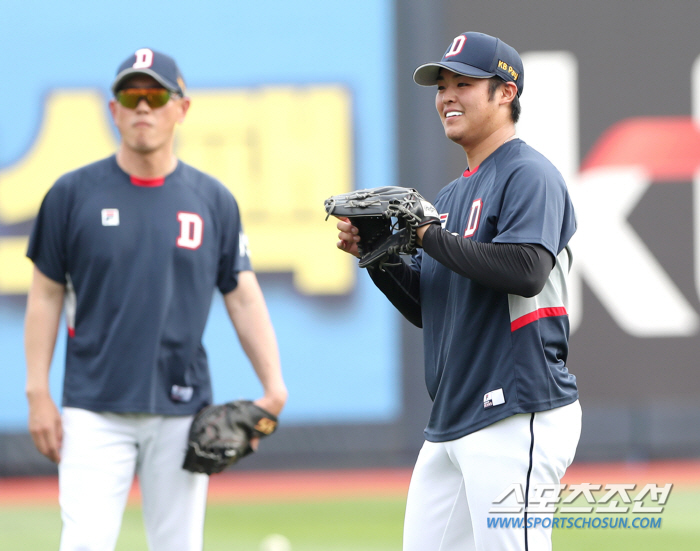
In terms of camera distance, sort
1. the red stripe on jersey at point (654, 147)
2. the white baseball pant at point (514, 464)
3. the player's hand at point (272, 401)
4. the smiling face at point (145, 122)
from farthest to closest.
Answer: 1. the red stripe on jersey at point (654, 147)
2. the player's hand at point (272, 401)
3. the smiling face at point (145, 122)
4. the white baseball pant at point (514, 464)

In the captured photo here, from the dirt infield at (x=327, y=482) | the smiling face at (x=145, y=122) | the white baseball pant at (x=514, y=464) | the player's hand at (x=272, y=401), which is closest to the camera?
the white baseball pant at (x=514, y=464)

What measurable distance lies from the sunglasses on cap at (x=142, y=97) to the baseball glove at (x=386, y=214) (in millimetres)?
922

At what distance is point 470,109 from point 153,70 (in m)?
1.23

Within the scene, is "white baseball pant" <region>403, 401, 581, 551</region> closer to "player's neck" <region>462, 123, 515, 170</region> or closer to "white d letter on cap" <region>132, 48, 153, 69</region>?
"player's neck" <region>462, 123, 515, 170</region>

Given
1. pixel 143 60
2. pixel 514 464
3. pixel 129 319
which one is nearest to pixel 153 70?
pixel 143 60

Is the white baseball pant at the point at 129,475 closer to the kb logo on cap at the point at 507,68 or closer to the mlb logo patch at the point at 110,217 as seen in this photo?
the mlb logo patch at the point at 110,217

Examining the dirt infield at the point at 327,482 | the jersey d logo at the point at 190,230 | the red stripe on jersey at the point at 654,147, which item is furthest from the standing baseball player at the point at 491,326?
the red stripe on jersey at the point at 654,147

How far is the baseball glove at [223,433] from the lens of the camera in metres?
3.22

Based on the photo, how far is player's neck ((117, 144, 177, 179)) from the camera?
3.39 m

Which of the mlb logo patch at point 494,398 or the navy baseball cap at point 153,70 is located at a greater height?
the navy baseball cap at point 153,70

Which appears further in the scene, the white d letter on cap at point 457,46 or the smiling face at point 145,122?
the smiling face at point 145,122

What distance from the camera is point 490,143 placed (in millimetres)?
3021

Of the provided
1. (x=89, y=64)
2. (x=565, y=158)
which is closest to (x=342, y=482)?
(x=565, y=158)

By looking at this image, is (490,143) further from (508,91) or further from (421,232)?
(421,232)
